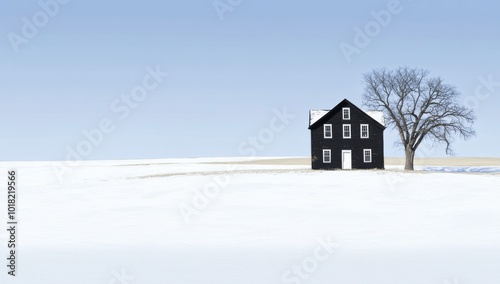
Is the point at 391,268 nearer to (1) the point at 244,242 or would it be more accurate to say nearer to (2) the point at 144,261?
(1) the point at 244,242

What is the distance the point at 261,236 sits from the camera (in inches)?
639

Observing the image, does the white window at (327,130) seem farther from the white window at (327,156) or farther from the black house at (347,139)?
the white window at (327,156)

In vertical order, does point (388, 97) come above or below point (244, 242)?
above

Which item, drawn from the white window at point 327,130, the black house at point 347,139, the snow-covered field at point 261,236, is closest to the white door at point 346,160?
the black house at point 347,139

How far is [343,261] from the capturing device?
12.7 metres

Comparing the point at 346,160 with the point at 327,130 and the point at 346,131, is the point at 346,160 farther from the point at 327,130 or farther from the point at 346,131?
the point at 327,130

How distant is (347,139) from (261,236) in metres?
35.5

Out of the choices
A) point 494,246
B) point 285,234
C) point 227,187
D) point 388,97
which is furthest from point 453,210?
point 388,97

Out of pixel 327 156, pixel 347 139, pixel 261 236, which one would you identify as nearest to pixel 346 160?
pixel 327 156

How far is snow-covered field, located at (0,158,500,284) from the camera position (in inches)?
450

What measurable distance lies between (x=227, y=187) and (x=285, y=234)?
1510cm

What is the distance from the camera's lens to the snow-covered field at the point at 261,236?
1143 centimetres

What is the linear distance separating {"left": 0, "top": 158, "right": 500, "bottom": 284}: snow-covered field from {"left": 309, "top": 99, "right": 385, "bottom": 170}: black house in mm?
20079

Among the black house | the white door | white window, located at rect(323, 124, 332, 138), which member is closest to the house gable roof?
the black house
